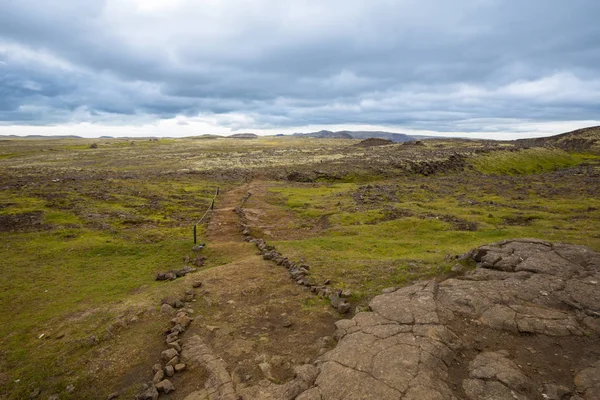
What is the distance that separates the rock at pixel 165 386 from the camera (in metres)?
10.5

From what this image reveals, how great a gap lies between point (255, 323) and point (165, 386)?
4.45m

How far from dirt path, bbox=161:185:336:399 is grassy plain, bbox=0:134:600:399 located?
1949 millimetres

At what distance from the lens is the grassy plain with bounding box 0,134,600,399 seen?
44.0 ft

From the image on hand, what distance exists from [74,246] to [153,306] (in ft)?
41.4

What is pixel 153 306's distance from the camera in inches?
615

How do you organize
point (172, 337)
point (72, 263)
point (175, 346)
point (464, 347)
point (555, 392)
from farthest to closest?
1. point (72, 263)
2. point (172, 337)
3. point (175, 346)
4. point (464, 347)
5. point (555, 392)

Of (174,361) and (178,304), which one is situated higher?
(178,304)

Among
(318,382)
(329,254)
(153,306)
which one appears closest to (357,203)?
(329,254)

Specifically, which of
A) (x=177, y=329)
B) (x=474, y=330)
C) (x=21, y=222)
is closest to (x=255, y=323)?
(x=177, y=329)

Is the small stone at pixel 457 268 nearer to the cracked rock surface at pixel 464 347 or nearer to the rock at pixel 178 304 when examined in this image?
the cracked rock surface at pixel 464 347

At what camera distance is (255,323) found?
14305 mm

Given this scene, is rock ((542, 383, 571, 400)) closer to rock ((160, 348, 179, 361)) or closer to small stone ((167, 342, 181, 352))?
rock ((160, 348, 179, 361))

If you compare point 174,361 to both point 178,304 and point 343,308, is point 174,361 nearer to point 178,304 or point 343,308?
point 178,304

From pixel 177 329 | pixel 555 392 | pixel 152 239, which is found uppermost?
pixel 555 392
